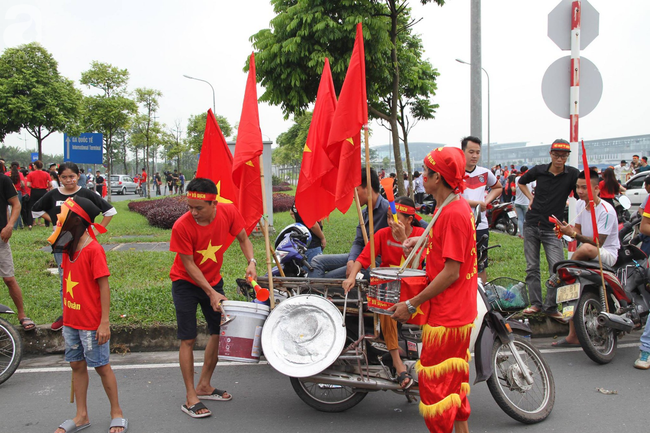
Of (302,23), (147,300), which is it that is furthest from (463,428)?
(302,23)

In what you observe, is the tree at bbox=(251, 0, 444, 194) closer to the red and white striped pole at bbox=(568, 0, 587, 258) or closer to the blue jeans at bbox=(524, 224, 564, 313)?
the red and white striped pole at bbox=(568, 0, 587, 258)

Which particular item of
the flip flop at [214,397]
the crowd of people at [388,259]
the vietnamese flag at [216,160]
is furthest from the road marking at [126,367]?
the vietnamese flag at [216,160]

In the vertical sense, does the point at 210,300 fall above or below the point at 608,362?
above

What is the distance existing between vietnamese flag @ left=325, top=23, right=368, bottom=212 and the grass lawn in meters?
2.71

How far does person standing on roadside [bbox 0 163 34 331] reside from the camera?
538 cm

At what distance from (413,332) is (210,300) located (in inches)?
60.4

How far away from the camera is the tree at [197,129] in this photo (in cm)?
3888

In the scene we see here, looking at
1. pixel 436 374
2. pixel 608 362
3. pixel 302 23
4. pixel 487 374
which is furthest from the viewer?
pixel 302 23

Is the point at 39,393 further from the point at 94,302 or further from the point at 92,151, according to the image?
the point at 92,151

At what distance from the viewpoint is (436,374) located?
112 inches

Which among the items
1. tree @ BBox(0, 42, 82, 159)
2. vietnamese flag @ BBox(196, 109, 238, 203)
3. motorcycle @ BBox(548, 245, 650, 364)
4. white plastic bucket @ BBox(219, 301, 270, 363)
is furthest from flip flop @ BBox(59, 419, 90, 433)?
tree @ BBox(0, 42, 82, 159)

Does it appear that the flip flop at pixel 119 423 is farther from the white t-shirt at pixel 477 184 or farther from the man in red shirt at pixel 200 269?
the white t-shirt at pixel 477 184

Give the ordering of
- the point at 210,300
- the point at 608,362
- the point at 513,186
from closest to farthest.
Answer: the point at 210,300 → the point at 608,362 → the point at 513,186

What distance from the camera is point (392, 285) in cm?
295
